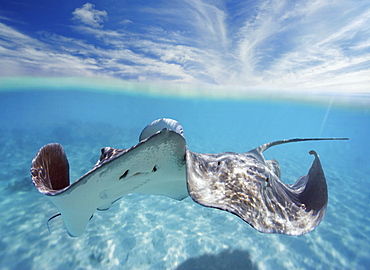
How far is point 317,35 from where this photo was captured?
10.1 m

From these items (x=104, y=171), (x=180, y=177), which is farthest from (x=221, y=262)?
(x=104, y=171)

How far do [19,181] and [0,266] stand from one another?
5.43 metres

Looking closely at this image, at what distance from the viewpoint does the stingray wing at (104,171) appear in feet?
5.30

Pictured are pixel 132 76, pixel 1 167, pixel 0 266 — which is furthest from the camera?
pixel 132 76

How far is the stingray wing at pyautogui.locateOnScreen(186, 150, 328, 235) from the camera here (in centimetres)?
166

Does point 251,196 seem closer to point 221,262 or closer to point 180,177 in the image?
point 180,177

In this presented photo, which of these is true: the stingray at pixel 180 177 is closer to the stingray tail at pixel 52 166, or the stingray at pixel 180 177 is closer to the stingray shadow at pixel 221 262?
the stingray tail at pixel 52 166

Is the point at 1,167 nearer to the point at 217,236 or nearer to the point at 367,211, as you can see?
the point at 217,236

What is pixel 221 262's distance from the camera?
415 cm

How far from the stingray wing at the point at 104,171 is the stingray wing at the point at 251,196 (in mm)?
328

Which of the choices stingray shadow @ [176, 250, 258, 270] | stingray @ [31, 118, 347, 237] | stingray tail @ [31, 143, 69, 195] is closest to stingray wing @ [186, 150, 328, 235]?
stingray @ [31, 118, 347, 237]

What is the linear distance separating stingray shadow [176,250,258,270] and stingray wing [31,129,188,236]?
104 inches

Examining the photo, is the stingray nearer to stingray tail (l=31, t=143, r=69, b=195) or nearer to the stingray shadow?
stingray tail (l=31, t=143, r=69, b=195)

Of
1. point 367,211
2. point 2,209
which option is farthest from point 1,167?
point 367,211
